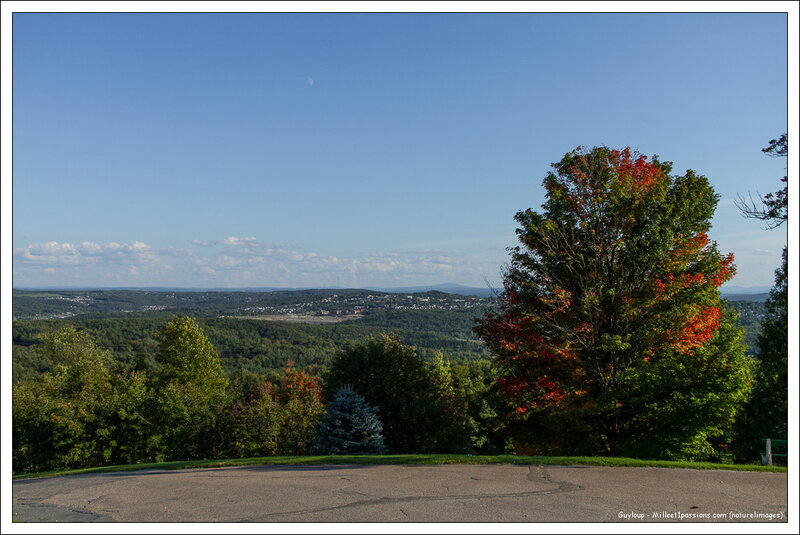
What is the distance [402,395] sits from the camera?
2966 cm

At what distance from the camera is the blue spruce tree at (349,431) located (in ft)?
80.2

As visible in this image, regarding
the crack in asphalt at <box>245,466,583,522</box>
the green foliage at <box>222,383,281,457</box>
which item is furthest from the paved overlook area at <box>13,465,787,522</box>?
the green foliage at <box>222,383,281,457</box>

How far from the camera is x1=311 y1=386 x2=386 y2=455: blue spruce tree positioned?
24453 millimetres

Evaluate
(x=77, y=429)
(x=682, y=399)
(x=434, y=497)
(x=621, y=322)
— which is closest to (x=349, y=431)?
(x=621, y=322)

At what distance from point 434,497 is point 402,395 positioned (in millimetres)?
21068

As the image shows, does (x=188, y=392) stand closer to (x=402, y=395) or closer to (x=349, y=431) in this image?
(x=402, y=395)

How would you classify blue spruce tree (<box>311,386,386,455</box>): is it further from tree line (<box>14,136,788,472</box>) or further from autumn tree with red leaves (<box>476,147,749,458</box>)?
autumn tree with red leaves (<box>476,147,749,458</box>)

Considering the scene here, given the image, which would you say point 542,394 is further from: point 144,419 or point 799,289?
point 144,419

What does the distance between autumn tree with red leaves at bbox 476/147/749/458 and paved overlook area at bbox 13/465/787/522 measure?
4220 millimetres

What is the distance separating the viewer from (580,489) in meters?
9.28

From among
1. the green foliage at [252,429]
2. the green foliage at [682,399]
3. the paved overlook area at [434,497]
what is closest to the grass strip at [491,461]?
the paved overlook area at [434,497]

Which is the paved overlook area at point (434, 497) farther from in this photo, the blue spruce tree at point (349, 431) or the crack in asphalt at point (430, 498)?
the blue spruce tree at point (349, 431)

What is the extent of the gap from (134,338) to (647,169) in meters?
117

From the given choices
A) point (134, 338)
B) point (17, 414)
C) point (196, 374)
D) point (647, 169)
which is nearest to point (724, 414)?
point (647, 169)
